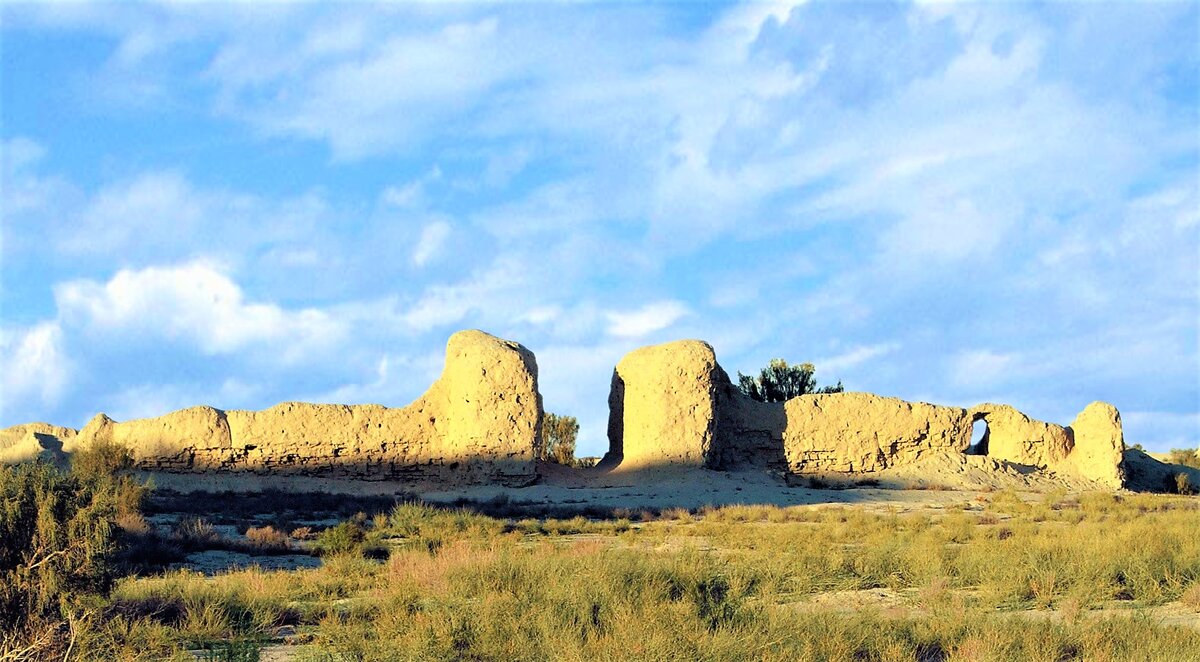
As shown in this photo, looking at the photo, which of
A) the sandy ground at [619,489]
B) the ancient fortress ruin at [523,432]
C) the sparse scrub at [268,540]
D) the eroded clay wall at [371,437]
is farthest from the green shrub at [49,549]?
the ancient fortress ruin at [523,432]

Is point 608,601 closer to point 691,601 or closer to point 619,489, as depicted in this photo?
point 691,601

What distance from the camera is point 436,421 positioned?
29953mm

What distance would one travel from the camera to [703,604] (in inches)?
378

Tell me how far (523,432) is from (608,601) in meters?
20.0

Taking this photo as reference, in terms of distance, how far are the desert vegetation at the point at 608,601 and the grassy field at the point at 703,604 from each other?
0.02m

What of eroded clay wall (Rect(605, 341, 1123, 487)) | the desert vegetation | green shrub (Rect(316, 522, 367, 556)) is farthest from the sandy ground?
the desert vegetation

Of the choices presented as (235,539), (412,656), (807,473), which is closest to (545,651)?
(412,656)

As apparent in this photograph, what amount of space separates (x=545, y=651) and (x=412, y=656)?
0.97 m

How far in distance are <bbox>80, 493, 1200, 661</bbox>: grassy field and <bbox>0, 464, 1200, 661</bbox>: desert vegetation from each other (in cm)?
2

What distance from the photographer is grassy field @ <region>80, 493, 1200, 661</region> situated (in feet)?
26.7

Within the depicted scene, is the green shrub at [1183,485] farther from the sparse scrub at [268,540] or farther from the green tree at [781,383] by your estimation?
the sparse scrub at [268,540]

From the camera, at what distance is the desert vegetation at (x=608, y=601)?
816cm

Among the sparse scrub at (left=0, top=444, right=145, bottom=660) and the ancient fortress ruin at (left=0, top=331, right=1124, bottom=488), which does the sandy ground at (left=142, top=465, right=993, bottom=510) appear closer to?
the ancient fortress ruin at (left=0, top=331, right=1124, bottom=488)

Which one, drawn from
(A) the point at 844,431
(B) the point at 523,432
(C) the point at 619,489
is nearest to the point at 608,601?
(C) the point at 619,489
